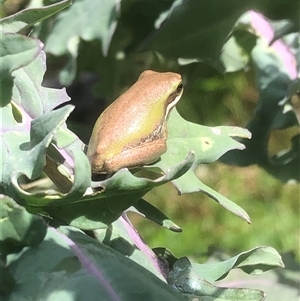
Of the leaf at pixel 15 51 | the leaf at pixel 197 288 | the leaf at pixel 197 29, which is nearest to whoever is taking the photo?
the leaf at pixel 15 51

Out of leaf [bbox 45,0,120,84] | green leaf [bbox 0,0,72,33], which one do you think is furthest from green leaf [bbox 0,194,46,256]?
leaf [bbox 45,0,120,84]

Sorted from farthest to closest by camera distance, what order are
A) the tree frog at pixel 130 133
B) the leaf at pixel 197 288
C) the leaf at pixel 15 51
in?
the tree frog at pixel 130 133, the leaf at pixel 197 288, the leaf at pixel 15 51

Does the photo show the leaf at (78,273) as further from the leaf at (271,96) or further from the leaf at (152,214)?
the leaf at (271,96)

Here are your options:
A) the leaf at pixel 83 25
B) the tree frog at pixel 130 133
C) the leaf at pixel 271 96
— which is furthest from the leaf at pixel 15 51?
the leaf at pixel 271 96

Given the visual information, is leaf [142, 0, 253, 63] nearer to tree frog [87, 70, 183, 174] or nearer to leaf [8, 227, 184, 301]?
tree frog [87, 70, 183, 174]

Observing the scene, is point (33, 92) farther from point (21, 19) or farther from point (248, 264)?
point (248, 264)

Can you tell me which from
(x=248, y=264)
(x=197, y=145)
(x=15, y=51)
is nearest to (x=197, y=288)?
(x=248, y=264)
